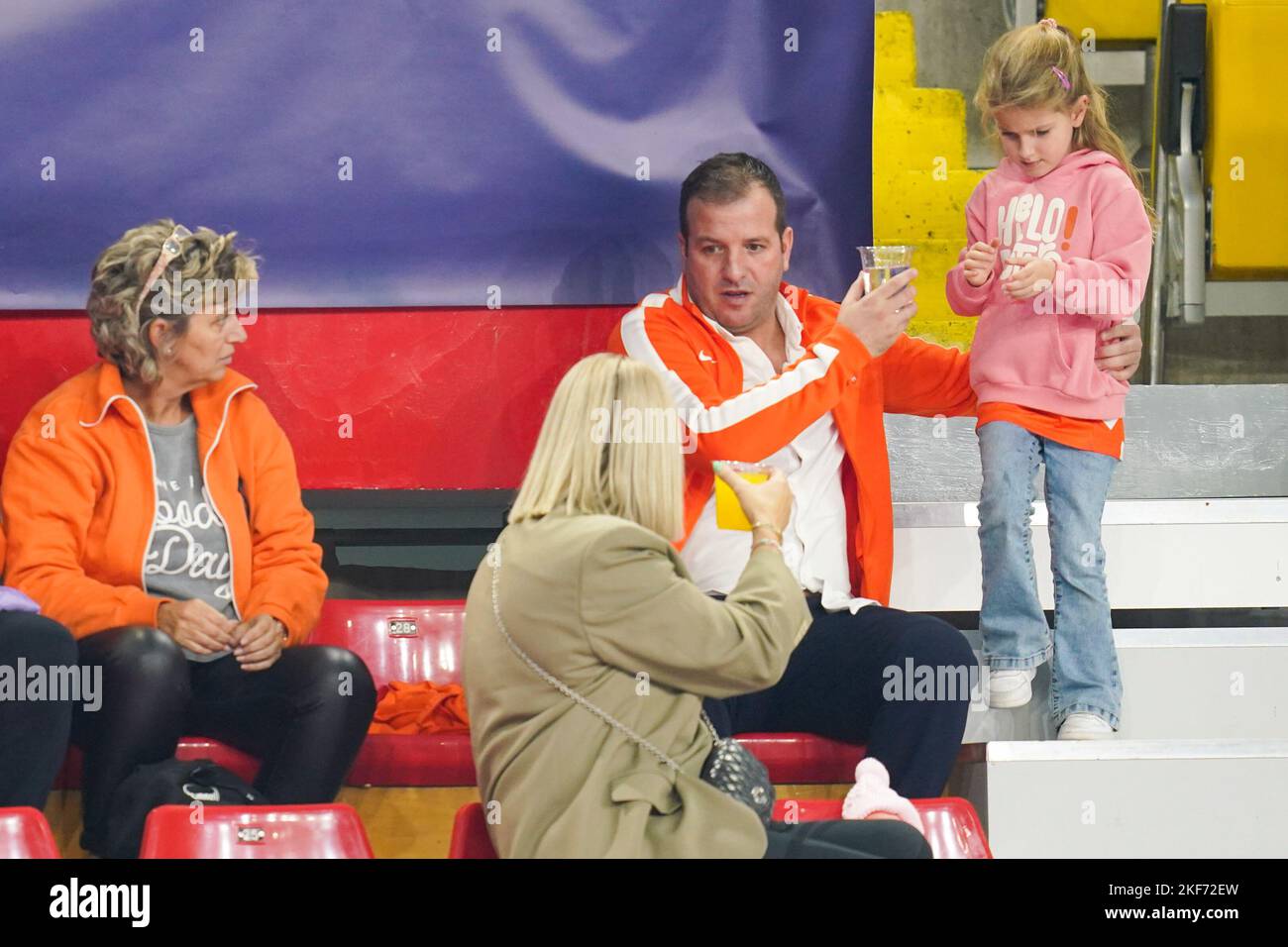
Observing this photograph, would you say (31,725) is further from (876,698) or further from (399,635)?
(876,698)

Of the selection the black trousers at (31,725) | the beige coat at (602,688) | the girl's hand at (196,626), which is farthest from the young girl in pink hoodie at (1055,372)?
the black trousers at (31,725)

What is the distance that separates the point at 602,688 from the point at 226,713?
2.77ft

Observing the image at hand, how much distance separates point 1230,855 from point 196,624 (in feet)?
5.57

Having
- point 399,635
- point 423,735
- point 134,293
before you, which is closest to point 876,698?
point 423,735

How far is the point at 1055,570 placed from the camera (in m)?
2.98

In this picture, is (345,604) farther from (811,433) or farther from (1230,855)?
(1230,855)

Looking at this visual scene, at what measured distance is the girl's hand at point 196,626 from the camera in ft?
9.06

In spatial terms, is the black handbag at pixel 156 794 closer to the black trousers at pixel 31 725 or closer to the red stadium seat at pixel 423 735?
the black trousers at pixel 31 725

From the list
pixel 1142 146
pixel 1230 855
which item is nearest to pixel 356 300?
pixel 1230 855

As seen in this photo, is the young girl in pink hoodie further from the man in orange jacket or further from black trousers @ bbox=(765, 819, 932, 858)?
black trousers @ bbox=(765, 819, 932, 858)

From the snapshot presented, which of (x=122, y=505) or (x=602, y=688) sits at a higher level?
(x=122, y=505)

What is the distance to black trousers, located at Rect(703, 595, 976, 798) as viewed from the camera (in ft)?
8.63

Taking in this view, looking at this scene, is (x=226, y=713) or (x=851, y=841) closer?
(x=851, y=841)

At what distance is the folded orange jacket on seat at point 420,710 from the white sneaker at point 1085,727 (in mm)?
1005
